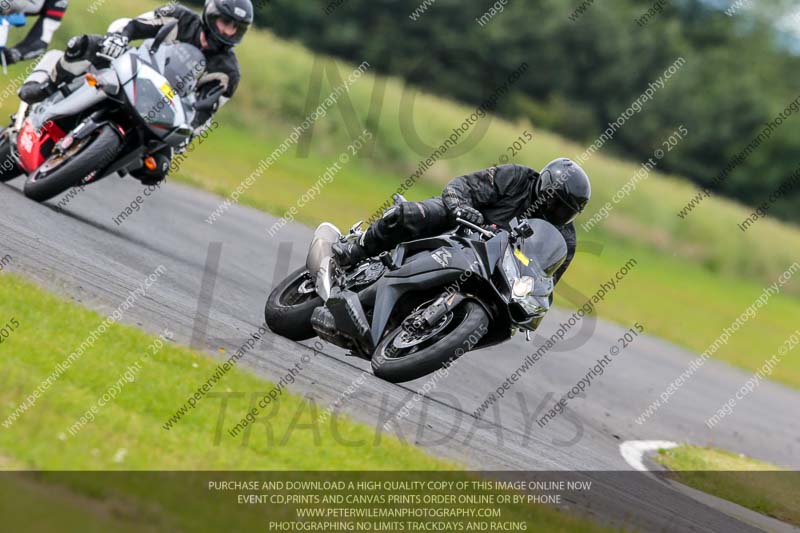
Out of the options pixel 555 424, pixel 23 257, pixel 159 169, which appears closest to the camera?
pixel 23 257

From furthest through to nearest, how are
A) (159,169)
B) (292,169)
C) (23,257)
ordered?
(292,169) → (159,169) → (23,257)

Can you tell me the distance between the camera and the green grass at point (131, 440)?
4625 millimetres

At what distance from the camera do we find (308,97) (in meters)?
37.5

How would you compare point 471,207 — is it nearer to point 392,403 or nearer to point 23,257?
point 392,403

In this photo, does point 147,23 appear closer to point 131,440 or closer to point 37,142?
point 37,142

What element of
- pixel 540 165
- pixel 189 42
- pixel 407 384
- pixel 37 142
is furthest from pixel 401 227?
pixel 540 165

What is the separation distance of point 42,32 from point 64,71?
12.1 feet

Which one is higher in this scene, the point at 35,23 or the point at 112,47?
the point at 112,47

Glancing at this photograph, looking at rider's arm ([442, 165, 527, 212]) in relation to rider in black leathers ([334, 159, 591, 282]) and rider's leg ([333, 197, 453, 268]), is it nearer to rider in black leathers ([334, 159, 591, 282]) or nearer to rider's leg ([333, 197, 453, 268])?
rider in black leathers ([334, 159, 591, 282])

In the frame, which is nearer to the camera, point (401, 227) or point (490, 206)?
point (401, 227)

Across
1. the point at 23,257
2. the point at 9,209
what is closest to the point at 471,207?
the point at 23,257

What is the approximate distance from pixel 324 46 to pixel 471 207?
55.2 meters

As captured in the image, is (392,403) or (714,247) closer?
(392,403)

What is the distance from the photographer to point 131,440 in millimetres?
5543
